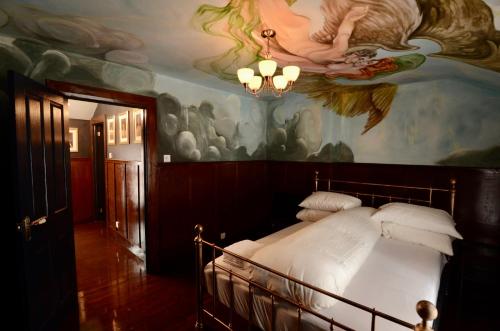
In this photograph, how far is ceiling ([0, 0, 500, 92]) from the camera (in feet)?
5.32

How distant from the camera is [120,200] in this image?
411 cm

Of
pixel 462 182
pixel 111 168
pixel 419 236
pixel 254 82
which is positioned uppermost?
pixel 254 82

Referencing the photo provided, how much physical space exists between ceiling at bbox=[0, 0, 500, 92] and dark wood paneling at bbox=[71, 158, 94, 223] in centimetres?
362

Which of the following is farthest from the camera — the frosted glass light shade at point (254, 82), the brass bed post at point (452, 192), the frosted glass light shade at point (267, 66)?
the brass bed post at point (452, 192)

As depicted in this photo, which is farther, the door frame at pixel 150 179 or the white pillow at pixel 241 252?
the door frame at pixel 150 179

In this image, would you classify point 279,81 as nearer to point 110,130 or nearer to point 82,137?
point 110,130

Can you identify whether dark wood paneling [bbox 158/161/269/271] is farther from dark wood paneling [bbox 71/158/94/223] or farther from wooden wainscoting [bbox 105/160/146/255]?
dark wood paneling [bbox 71/158/94/223]

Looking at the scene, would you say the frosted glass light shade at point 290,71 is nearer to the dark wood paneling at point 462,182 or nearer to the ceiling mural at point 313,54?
the ceiling mural at point 313,54

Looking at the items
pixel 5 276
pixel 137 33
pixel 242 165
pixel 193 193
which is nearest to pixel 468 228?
pixel 242 165

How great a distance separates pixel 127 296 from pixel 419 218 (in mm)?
3357

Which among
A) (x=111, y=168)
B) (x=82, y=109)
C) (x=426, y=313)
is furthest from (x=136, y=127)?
(x=426, y=313)

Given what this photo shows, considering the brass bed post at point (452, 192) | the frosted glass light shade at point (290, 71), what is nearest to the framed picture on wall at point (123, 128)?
the frosted glass light shade at point (290, 71)

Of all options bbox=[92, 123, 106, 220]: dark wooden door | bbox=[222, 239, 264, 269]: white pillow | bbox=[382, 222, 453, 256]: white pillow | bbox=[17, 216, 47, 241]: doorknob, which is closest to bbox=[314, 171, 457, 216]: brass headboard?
bbox=[382, 222, 453, 256]: white pillow

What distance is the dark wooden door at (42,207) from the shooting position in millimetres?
1742
